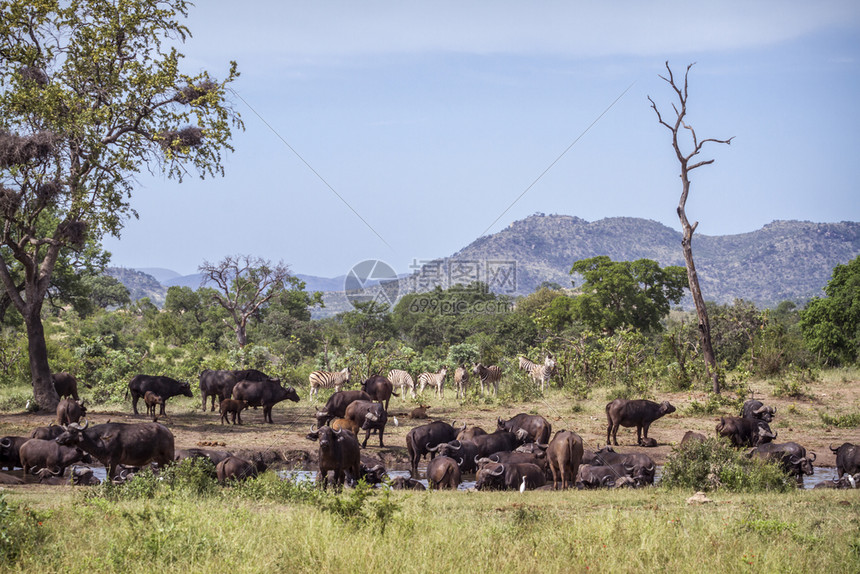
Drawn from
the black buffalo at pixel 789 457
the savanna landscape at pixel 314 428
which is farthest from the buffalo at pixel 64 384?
the black buffalo at pixel 789 457

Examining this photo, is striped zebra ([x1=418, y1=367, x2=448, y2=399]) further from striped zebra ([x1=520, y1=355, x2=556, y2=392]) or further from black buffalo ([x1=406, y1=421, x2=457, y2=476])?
black buffalo ([x1=406, y1=421, x2=457, y2=476])

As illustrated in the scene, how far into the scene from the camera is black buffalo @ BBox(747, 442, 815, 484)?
13.7 metres

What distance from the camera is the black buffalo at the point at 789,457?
1373cm

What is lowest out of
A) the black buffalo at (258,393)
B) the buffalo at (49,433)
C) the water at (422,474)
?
the water at (422,474)

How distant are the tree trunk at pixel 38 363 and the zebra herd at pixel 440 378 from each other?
8572 millimetres

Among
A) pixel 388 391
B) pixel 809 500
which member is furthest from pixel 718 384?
pixel 809 500

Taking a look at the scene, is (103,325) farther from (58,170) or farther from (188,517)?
(188,517)

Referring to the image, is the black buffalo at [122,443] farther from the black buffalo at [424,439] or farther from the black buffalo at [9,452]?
the black buffalo at [424,439]

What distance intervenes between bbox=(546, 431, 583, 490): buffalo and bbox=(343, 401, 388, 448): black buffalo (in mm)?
4822

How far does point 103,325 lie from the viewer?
159ft

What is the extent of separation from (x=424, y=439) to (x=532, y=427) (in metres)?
2.79

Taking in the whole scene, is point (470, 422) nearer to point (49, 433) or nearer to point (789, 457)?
point (789, 457)

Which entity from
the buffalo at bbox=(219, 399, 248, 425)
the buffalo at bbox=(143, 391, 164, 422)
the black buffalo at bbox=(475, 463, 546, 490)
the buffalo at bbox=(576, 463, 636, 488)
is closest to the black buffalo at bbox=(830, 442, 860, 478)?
the buffalo at bbox=(576, 463, 636, 488)

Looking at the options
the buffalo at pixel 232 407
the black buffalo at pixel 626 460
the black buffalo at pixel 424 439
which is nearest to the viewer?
the black buffalo at pixel 626 460
